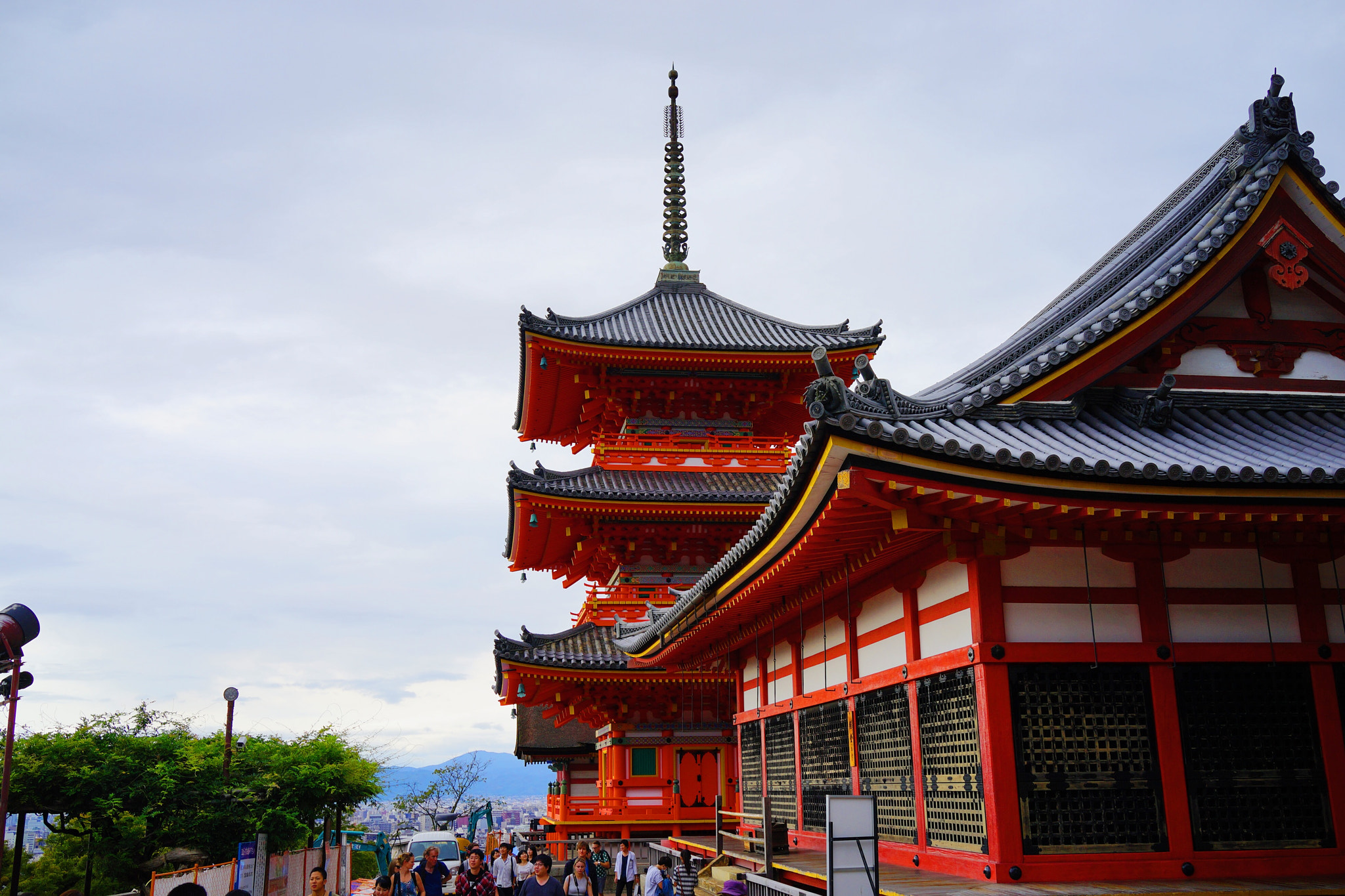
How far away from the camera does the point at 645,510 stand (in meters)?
24.4

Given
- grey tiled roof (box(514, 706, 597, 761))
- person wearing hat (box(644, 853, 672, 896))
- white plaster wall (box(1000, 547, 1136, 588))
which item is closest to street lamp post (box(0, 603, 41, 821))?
person wearing hat (box(644, 853, 672, 896))

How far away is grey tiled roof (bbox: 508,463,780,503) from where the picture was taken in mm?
23781

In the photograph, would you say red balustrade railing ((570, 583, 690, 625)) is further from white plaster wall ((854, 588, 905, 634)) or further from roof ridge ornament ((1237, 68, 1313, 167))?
roof ridge ornament ((1237, 68, 1313, 167))

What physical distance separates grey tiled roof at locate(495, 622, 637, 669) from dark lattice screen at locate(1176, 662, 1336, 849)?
14585 millimetres

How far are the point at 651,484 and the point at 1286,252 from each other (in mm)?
16076

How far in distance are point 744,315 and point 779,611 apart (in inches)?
617

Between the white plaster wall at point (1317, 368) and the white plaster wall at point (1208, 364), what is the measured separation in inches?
20.5

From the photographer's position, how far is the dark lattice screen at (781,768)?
15.2 metres

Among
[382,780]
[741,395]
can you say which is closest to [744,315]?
[741,395]

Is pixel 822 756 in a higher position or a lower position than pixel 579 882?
higher

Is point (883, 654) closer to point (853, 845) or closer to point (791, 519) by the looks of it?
point (791, 519)

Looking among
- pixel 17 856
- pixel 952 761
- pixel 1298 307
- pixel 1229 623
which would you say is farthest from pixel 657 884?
pixel 1298 307

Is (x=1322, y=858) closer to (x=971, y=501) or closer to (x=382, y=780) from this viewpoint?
(x=971, y=501)

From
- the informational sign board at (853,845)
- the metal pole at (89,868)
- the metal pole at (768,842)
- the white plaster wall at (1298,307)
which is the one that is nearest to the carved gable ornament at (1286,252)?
the white plaster wall at (1298,307)
